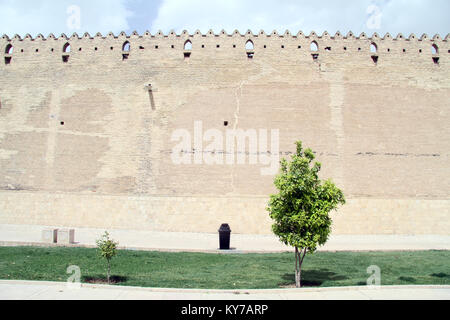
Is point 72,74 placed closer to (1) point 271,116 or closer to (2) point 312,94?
(1) point 271,116

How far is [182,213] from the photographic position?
13836 millimetres

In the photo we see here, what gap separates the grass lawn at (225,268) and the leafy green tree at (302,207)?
91 cm

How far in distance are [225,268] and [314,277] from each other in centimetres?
195

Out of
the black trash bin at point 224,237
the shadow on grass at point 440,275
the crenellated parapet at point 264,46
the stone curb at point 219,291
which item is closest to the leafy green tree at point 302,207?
the stone curb at point 219,291

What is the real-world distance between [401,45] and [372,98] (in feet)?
9.61

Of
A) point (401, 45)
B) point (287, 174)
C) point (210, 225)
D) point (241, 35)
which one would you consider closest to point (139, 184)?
point (210, 225)

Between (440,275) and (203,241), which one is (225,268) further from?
(440,275)

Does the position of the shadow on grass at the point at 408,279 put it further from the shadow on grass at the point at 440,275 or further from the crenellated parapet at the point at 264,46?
the crenellated parapet at the point at 264,46

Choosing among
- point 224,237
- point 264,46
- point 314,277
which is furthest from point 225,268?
point 264,46

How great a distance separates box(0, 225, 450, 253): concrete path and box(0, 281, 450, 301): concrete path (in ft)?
14.3

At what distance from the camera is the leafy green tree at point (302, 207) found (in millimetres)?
6125

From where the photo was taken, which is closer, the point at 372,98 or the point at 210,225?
the point at 210,225

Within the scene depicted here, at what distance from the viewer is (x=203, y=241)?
11.9 m

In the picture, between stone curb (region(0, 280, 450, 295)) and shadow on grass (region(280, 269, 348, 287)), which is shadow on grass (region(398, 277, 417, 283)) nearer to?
stone curb (region(0, 280, 450, 295))
